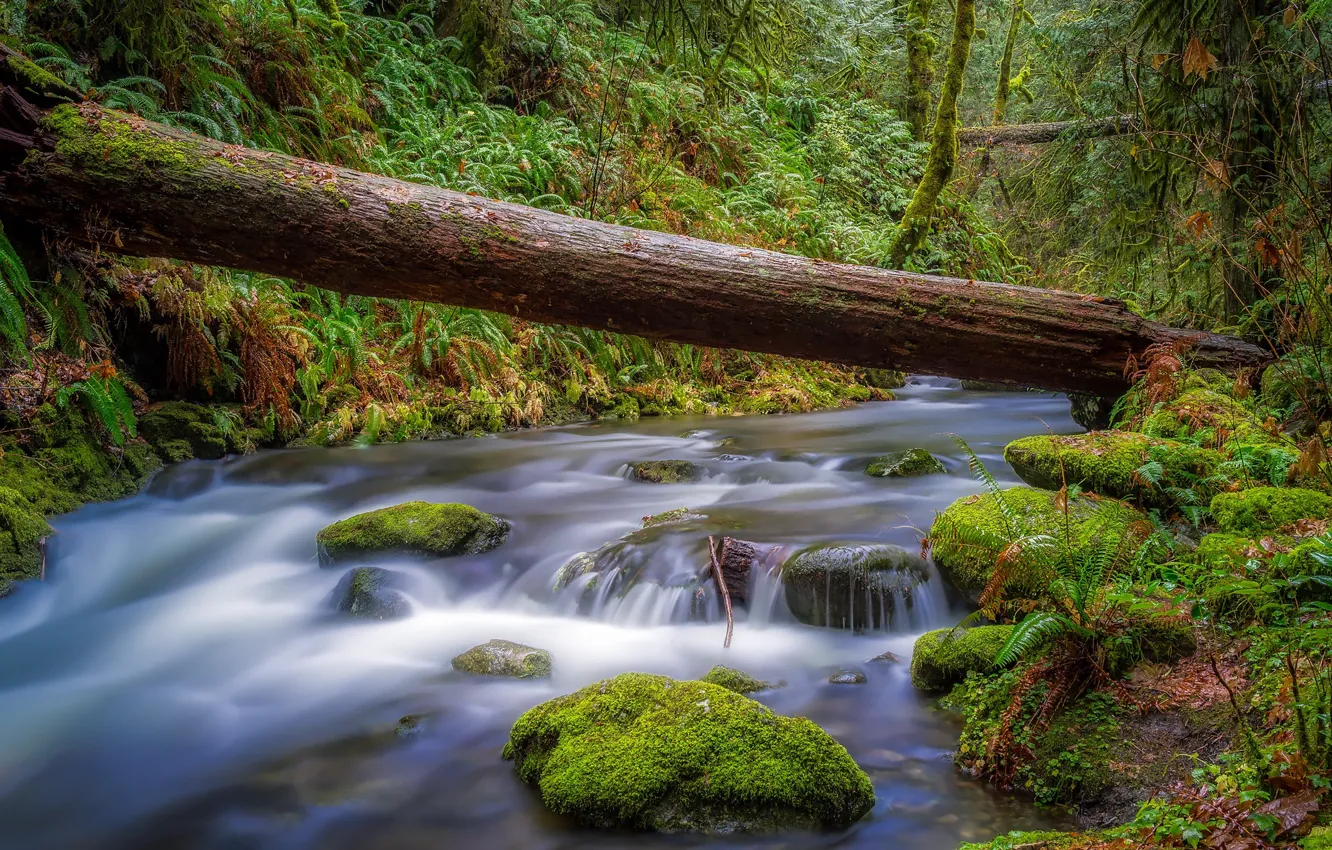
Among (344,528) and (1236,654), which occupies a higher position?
(1236,654)

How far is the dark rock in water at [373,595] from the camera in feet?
17.9

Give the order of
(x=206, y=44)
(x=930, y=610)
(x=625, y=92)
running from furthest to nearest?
(x=625, y=92) < (x=206, y=44) < (x=930, y=610)

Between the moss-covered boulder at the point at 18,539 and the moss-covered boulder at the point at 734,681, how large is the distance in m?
4.50

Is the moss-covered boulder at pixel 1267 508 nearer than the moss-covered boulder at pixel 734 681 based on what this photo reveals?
Yes

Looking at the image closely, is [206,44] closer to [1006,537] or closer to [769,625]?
[769,625]

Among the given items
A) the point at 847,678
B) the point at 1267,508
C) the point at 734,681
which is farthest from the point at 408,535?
the point at 1267,508

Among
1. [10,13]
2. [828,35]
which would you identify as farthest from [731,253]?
[828,35]

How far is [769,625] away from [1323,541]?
2901 millimetres

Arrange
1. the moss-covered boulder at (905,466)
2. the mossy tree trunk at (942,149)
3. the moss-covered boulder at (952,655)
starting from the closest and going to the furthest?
the moss-covered boulder at (952,655) → the moss-covered boulder at (905,466) → the mossy tree trunk at (942,149)

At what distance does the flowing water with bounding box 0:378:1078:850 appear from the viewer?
3.43 metres

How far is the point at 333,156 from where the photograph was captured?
33.0 ft

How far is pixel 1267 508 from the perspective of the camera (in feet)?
12.1

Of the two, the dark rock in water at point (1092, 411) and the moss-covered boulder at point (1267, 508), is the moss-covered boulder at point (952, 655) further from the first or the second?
the dark rock in water at point (1092, 411)

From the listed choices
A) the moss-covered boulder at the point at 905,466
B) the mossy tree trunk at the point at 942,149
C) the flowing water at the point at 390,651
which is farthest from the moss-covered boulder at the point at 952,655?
the mossy tree trunk at the point at 942,149
